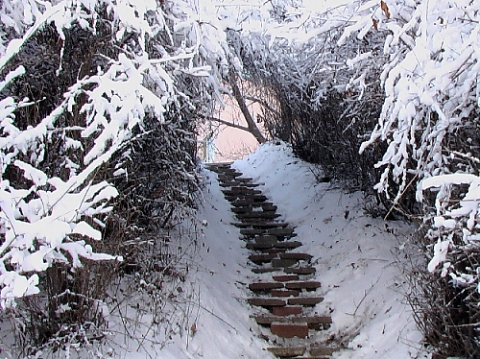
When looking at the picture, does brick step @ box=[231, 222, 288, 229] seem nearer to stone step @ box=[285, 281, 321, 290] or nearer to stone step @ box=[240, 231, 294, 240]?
stone step @ box=[240, 231, 294, 240]

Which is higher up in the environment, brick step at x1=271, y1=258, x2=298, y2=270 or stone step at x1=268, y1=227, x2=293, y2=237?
stone step at x1=268, y1=227, x2=293, y2=237

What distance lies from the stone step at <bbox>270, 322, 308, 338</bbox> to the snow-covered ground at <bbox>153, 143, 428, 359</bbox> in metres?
0.21

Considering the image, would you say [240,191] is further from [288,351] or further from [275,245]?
[288,351]

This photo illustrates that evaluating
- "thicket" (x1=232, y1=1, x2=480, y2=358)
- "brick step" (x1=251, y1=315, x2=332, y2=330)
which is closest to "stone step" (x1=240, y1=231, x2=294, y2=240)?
"brick step" (x1=251, y1=315, x2=332, y2=330)

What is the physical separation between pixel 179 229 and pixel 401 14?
384cm

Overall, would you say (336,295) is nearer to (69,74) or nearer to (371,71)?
(371,71)

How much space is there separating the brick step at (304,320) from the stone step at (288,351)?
0.52m

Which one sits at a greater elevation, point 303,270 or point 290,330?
point 303,270

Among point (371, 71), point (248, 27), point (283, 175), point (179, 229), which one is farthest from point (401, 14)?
point (283, 175)

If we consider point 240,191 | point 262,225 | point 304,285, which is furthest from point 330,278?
point 240,191

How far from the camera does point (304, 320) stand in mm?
5562

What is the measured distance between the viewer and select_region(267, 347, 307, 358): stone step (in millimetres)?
4957

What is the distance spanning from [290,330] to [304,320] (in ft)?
0.76

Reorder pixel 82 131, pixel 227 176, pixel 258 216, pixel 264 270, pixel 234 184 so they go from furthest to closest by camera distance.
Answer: pixel 227 176, pixel 234 184, pixel 258 216, pixel 264 270, pixel 82 131
